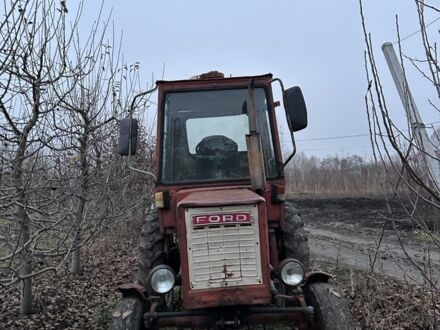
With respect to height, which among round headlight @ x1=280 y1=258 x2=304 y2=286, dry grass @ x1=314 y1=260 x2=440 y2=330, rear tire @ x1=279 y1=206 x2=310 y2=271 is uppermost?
rear tire @ x1=279 y1=206 x2=310 y2=271

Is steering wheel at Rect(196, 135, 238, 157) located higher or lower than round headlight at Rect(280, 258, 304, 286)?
higher

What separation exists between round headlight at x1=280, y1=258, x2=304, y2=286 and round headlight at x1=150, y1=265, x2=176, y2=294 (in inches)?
35.1

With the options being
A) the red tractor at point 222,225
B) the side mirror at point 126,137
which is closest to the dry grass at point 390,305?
the red tractor at point 222,225

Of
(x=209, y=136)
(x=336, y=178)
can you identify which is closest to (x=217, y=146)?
(x=209, y=136)

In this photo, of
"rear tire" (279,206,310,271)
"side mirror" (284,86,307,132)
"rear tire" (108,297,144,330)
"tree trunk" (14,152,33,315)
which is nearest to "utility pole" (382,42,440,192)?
"side mirror" (284,86,307,132)

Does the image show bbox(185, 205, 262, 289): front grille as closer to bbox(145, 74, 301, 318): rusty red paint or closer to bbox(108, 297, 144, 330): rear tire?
bbox(145, 74, 301, 318): rusty red paint

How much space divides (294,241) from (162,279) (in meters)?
1.41

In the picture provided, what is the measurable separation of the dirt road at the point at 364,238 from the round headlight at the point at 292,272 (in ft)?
5.24

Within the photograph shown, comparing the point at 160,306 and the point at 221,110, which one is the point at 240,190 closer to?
the point at 221,110

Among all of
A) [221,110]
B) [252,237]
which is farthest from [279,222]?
[221,110]

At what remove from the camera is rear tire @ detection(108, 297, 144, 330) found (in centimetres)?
382

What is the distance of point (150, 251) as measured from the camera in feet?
15.1

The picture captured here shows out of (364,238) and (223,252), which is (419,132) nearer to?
(223,252)

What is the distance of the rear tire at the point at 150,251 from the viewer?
14.9 feet
